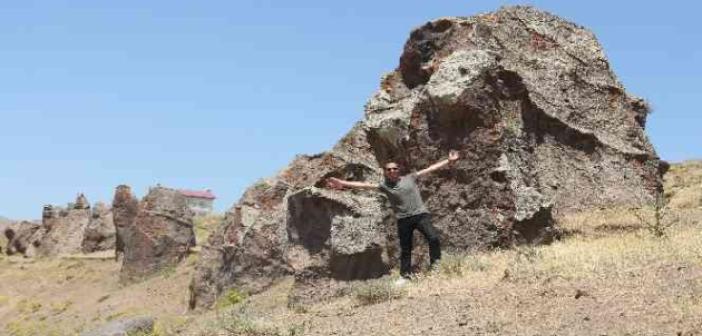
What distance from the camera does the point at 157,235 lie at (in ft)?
105

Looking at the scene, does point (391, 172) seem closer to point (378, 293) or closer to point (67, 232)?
point (378, 293)

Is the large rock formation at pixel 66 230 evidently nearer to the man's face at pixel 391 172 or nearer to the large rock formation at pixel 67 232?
the large rock formation at pixel 67 232

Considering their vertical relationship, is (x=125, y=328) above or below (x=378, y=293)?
below

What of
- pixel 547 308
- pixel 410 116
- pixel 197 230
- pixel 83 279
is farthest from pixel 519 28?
pixel 197 230

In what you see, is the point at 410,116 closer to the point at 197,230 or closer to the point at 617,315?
the point at 617,315

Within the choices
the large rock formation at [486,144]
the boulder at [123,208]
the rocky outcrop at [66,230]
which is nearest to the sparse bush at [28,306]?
the boulder at [123,208]

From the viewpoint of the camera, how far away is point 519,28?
58.1ft

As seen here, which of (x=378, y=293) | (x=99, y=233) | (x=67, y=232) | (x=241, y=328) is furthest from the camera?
(x=67, y=232)

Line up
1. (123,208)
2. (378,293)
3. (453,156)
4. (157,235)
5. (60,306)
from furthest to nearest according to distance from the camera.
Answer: (123,208), (157,235), (60,306), (453,156), (378,293)

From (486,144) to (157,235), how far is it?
20.0 m

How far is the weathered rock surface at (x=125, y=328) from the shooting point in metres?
14.5

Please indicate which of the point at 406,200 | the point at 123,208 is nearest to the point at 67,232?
the point at 123,208

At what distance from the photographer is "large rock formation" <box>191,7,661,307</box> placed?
14.7 m

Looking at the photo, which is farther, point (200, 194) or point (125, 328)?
point (200, 194)
